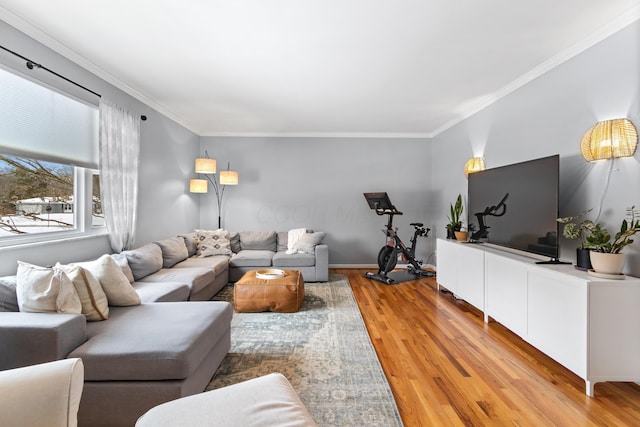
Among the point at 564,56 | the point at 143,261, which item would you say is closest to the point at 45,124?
the point at 143,261

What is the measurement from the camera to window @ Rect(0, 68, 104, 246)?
2354 mm

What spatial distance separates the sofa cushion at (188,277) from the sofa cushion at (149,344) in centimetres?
99

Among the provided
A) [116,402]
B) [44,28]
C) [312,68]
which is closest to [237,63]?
[312,68]

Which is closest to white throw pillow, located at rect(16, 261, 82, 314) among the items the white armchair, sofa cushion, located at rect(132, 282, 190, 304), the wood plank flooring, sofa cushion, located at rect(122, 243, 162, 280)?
sofa cushion, located at rect(132, 282, 190, 304)

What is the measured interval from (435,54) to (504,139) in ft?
5.04

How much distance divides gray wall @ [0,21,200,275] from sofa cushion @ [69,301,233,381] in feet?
3.51

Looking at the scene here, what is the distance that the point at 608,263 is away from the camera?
2.05 meters

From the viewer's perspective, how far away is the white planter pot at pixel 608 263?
2.04 meters

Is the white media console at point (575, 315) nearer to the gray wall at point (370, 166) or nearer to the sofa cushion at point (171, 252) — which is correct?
the gray wall at point (370, 166)

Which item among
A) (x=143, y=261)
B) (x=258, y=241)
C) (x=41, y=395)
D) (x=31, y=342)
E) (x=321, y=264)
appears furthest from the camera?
(x=258, y=241)

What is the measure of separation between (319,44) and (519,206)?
2446 millimetres

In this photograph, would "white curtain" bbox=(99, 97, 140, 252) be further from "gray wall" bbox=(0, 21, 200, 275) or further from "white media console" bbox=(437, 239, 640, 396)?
"white media console" bbox=(437, 239, 640, 396)

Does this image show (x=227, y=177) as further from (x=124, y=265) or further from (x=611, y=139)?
(x=611, y=139)

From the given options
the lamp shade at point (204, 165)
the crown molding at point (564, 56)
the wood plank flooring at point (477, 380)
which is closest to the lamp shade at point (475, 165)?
the crown molding at point (564, 56)
